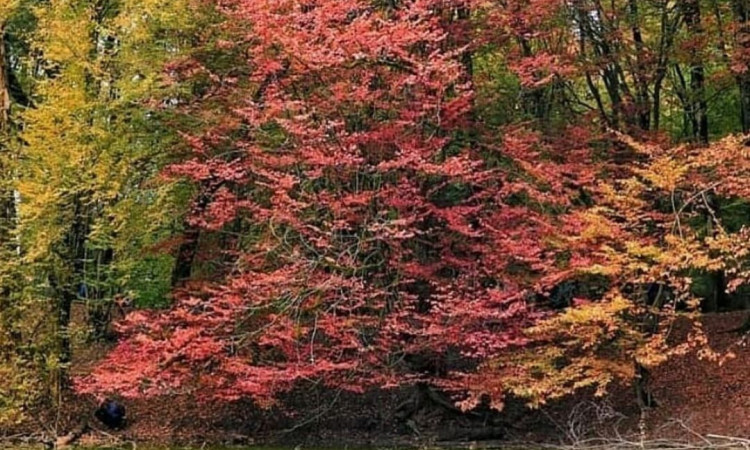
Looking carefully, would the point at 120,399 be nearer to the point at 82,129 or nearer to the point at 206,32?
the point at 82,129

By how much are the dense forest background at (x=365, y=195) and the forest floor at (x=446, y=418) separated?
1.58 ft

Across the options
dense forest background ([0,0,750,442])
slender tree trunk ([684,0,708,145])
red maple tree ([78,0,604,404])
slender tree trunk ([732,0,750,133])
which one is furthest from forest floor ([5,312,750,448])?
slender tree trunk ([732,0,750,133])

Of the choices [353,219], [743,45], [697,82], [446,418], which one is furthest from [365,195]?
[697,82]

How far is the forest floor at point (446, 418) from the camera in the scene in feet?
38.8

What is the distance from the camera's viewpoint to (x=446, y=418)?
12.8 m

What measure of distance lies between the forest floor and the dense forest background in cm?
48

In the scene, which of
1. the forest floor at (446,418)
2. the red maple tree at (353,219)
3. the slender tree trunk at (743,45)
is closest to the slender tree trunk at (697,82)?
the slender tree trunk at (743,45)

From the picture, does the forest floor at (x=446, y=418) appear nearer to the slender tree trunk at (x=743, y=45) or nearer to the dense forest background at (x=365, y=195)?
the dense forest background at (x=365, y=195)

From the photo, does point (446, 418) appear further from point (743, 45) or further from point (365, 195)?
point (743, 45)

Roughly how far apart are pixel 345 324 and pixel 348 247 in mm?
1056

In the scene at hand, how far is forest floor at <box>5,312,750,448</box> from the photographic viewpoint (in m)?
11.8

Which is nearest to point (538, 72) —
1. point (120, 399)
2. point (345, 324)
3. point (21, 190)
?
point (345, 324)

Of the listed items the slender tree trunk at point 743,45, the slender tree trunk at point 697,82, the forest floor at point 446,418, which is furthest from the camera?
the slender tree trunk at point 697,82

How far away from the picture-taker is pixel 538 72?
12523 millimetres
